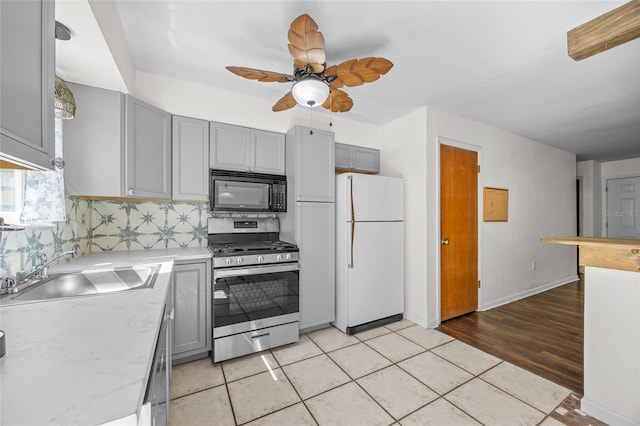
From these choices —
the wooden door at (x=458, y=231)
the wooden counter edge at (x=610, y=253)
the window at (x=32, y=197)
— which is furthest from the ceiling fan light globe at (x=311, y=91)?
the wooden door at (x=458, y=231)

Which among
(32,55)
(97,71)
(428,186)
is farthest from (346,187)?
(32,55)

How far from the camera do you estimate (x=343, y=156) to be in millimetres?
3438

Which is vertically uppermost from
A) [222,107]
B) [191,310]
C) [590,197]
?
[222,107]

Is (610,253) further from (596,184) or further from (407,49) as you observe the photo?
(596,184)

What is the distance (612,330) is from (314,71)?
8.01 ft

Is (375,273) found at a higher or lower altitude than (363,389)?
higher

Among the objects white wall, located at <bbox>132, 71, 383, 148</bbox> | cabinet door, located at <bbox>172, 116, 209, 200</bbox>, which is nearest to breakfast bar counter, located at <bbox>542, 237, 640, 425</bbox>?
white wall, located at <bbox>132, 71, 383, 148</bbox>

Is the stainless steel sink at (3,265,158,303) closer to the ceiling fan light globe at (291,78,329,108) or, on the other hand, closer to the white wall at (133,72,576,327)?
the ceiling fan light globe at (291,78,329,108)

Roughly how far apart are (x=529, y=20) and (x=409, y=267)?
2.47m

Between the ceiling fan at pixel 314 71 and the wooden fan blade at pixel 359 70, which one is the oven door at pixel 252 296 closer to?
the ceiling fan at pixel 314 71

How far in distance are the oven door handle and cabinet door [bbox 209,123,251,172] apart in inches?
40.2

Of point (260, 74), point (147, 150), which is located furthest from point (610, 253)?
point (147, 150)

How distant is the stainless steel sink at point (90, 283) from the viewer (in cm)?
133

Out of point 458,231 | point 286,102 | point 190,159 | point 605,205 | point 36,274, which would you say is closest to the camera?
point 36,274
